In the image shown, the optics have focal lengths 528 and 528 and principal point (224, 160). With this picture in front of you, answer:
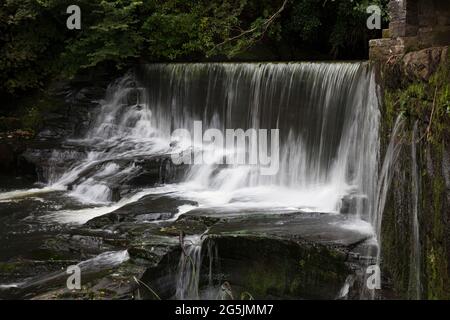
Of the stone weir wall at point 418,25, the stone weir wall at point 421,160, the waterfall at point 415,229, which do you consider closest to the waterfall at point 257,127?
the stone weir wall at point 418,25

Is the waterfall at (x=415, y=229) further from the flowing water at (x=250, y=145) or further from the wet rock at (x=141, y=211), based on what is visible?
the wet rock at (x=141, y=211)

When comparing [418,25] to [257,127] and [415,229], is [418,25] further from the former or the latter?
[257,127]

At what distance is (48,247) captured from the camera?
7703mm

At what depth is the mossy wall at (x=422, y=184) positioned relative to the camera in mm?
5086

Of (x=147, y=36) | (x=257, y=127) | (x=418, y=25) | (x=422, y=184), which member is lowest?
(x=422, y=184)

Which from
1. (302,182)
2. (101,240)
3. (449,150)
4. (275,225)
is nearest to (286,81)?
(302,182)

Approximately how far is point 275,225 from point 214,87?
18.9 ft

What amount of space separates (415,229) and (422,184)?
56 centimetres

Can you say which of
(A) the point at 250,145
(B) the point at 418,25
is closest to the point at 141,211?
(A) the point at 250,145

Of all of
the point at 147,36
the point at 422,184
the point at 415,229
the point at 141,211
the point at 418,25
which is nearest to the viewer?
the point at 422,184

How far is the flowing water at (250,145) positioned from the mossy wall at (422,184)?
1.79 feet

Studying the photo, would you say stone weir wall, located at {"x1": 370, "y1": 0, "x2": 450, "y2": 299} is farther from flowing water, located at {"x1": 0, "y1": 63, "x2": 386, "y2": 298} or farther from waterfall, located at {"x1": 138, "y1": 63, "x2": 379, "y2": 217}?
waterfall, located at {"x1": 138, "y1": 63, "x2": 379, "y2": 217}

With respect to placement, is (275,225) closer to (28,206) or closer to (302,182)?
(302,182)

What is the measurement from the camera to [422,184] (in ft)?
18.3
